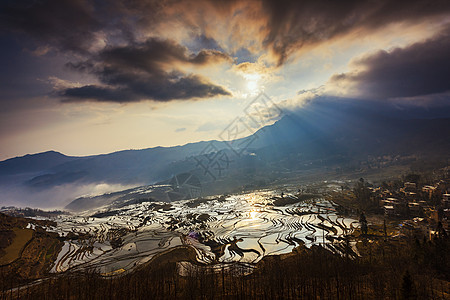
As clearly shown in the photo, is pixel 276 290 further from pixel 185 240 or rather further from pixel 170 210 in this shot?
pixel 170 210

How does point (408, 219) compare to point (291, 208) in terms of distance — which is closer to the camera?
point (408, 219)

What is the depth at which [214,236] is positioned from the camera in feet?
175

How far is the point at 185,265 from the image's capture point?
3775cm

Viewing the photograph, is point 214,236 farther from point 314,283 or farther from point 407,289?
point 407,289

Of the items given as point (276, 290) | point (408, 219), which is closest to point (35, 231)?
point (276, 290)

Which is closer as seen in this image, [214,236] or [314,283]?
[314,283]

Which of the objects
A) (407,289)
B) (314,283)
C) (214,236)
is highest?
(407,289)

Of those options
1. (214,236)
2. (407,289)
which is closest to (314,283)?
(407,289)

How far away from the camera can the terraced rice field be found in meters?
41.4

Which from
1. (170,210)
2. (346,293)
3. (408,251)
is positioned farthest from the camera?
(170,210)

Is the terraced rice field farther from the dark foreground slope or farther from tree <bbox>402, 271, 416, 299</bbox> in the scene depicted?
tree <bbox>402, 271, 416, 299</bbox>

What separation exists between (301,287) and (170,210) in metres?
79.1

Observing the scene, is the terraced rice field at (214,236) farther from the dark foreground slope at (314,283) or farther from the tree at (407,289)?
the tree at (407,289)

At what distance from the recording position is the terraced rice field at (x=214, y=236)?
41.4 m
